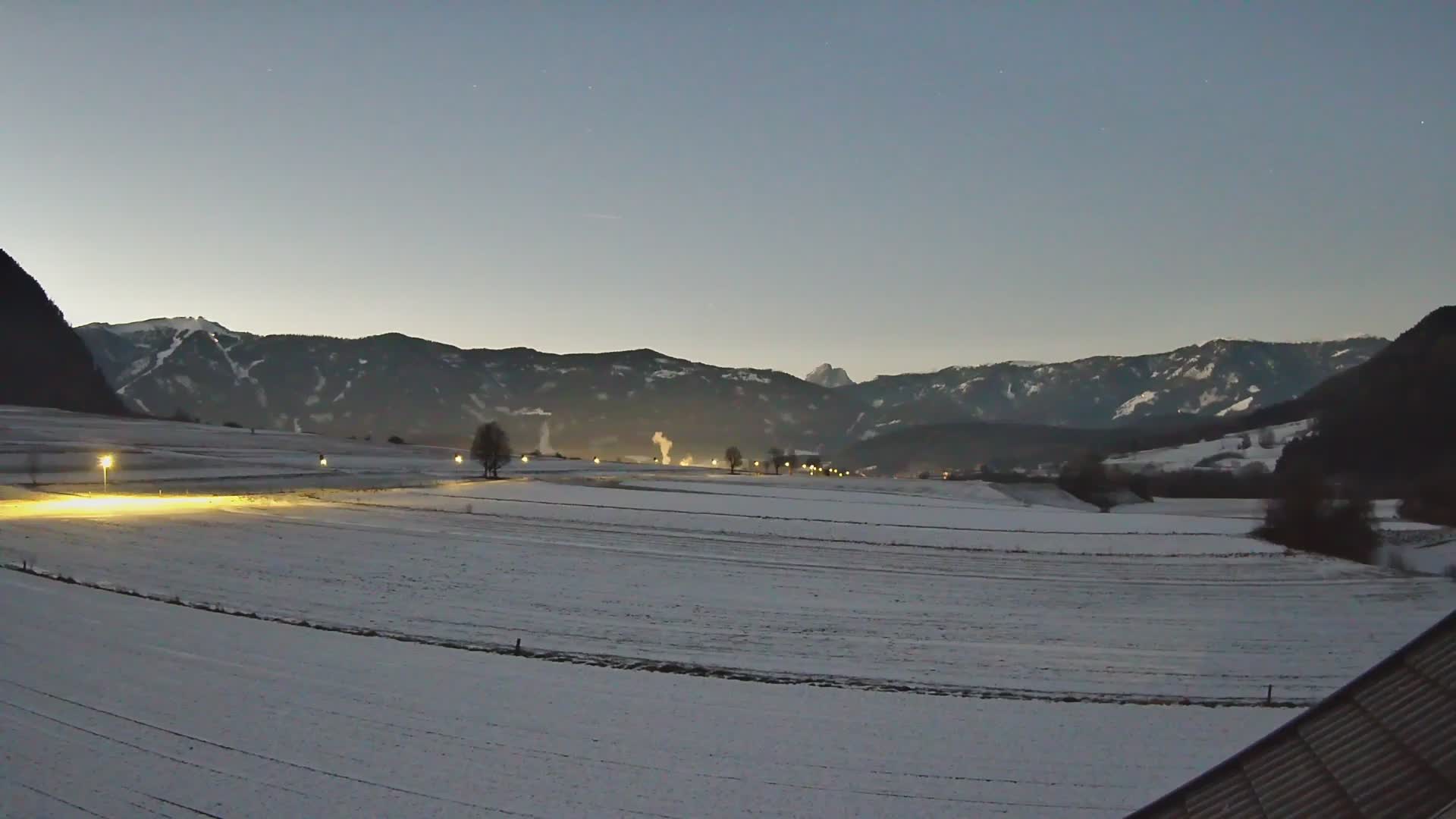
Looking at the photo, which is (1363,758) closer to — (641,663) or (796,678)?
(796,678)

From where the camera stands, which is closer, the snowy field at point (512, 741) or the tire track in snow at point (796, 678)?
the snowy field at point (512, 741)

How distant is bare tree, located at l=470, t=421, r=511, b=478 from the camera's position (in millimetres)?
109750

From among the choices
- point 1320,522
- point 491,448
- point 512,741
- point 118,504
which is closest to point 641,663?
point 512,741

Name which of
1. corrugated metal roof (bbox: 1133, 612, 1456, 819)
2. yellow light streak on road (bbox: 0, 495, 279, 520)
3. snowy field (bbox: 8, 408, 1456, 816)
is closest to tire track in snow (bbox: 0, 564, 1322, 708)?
snowy field (bbox: 8, 408, 1456, 816)

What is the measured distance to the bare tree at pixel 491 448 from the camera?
360 feet

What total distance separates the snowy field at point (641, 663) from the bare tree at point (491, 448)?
2015 inches

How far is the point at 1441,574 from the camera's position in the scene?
47.2 metres

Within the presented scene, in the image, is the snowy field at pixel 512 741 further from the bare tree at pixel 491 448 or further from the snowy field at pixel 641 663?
the bare tree at pixel 491 448

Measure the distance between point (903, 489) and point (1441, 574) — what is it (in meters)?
63.2

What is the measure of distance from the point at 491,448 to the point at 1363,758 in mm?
108919

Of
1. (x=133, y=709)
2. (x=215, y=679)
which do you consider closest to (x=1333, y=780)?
(x=133, y=709)

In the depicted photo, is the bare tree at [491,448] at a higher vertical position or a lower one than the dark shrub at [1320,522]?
higher

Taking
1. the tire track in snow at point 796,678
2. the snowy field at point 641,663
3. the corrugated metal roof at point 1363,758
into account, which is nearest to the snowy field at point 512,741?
the snowy field at point 641,663

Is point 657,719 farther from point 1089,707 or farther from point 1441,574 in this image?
point 1441,574
